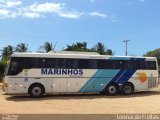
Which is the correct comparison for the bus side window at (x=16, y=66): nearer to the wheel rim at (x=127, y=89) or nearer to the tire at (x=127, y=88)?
the tire at (x=127, y=88)

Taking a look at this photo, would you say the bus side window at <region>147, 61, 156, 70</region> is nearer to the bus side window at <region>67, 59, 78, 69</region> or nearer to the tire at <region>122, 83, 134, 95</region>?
the tire at <region>122, 83, 134, 95</region>

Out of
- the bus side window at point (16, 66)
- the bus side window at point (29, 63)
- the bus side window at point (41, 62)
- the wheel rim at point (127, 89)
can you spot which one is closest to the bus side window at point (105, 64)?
the wheel rim at point (127, 89)

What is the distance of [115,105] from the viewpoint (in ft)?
69.8

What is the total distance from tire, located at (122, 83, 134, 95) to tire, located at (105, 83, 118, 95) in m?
0.60

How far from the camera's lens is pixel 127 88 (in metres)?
28.3

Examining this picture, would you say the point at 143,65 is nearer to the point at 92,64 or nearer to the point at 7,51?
the point at 92,64

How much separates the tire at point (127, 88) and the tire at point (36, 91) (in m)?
6.10

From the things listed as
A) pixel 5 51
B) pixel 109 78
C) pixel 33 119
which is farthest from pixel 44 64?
Answer: pixel 5 51

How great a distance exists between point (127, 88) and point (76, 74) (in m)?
4.14

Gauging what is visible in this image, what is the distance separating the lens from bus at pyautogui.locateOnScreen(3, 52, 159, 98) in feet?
82.1

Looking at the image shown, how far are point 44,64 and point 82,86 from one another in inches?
121

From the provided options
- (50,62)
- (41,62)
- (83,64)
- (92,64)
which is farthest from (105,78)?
(41,62)

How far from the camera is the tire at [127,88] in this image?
28281 mm

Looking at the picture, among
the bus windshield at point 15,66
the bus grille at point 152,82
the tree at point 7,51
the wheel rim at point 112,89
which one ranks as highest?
the tree at point 7,51
